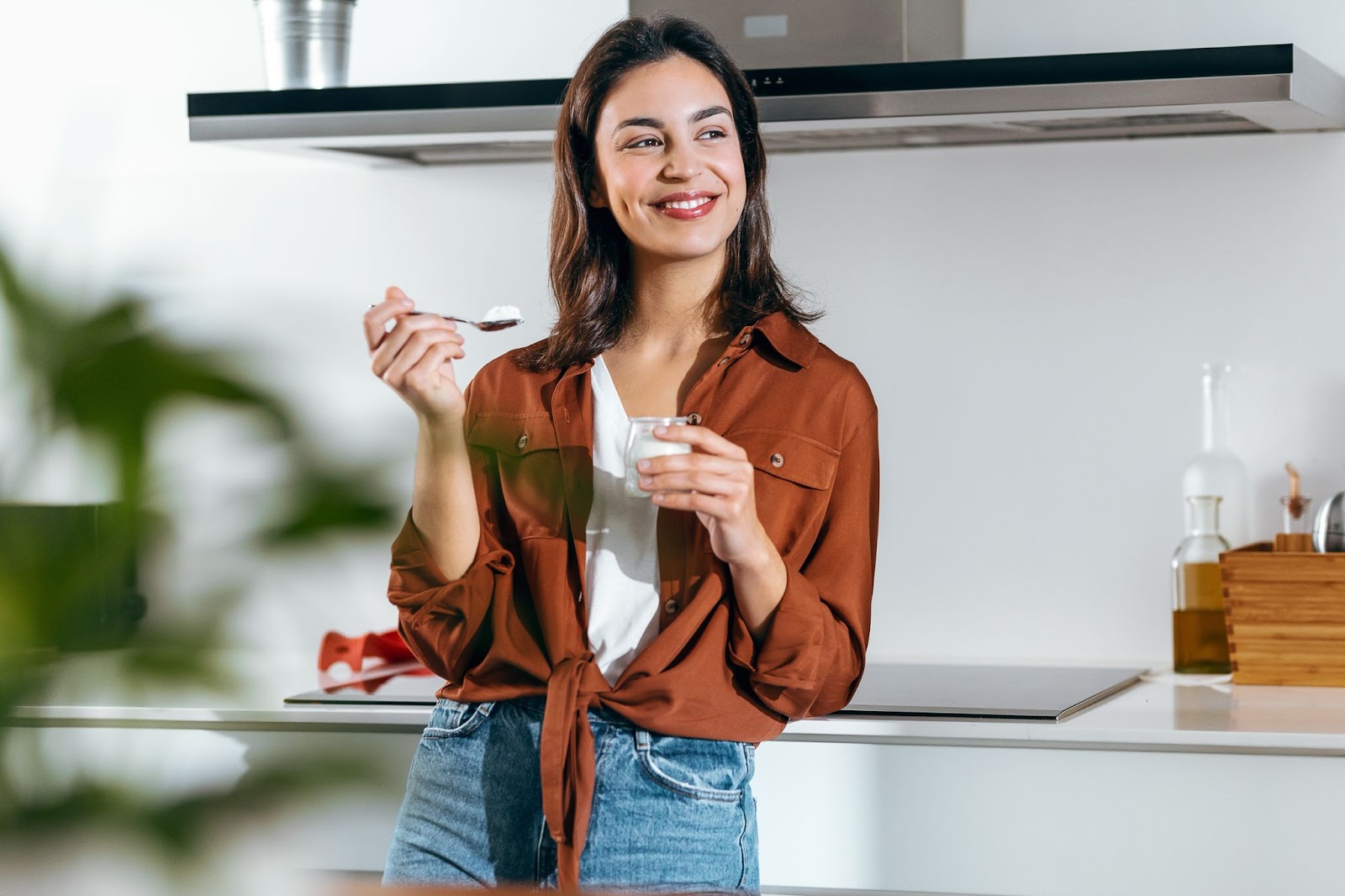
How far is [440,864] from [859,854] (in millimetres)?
598

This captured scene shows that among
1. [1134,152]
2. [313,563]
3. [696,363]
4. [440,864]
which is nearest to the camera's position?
[313,563]

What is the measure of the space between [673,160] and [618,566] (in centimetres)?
38

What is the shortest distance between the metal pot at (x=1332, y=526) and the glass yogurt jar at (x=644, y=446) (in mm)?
1090

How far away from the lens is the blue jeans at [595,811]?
1.30 metres

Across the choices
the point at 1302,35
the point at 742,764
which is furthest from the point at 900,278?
the point at 742,764

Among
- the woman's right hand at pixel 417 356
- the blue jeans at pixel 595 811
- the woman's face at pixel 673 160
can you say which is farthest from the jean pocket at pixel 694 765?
the woman's face at pixel 673 160

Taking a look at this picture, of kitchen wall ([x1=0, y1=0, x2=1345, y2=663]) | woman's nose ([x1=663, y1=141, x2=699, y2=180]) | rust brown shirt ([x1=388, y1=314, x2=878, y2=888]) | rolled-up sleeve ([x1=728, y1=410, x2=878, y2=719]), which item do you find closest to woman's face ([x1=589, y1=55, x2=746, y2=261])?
woman's nose ([x1=663, y1=141, x2=699, y2=180])

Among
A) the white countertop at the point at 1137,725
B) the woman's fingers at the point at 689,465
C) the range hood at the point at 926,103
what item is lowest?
the white countertop at the point at 1137,725

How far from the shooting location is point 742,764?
1.36m

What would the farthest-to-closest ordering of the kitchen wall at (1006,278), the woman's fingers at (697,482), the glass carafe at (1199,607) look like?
the kitchen wall at (1006,278) < the glass carafe at (1199,607) < the woman's fingers at (697,482)

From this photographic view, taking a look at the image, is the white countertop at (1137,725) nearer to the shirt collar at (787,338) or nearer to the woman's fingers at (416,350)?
the woman's fingers at (416,350)

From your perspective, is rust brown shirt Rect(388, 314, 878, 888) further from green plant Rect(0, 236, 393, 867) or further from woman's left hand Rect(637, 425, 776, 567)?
green plant Rect(0, 236, 393, 867)

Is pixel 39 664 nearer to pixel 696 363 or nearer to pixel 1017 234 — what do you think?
pixel 696 363

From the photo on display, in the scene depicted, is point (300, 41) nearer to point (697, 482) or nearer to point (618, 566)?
point (618, 566)
